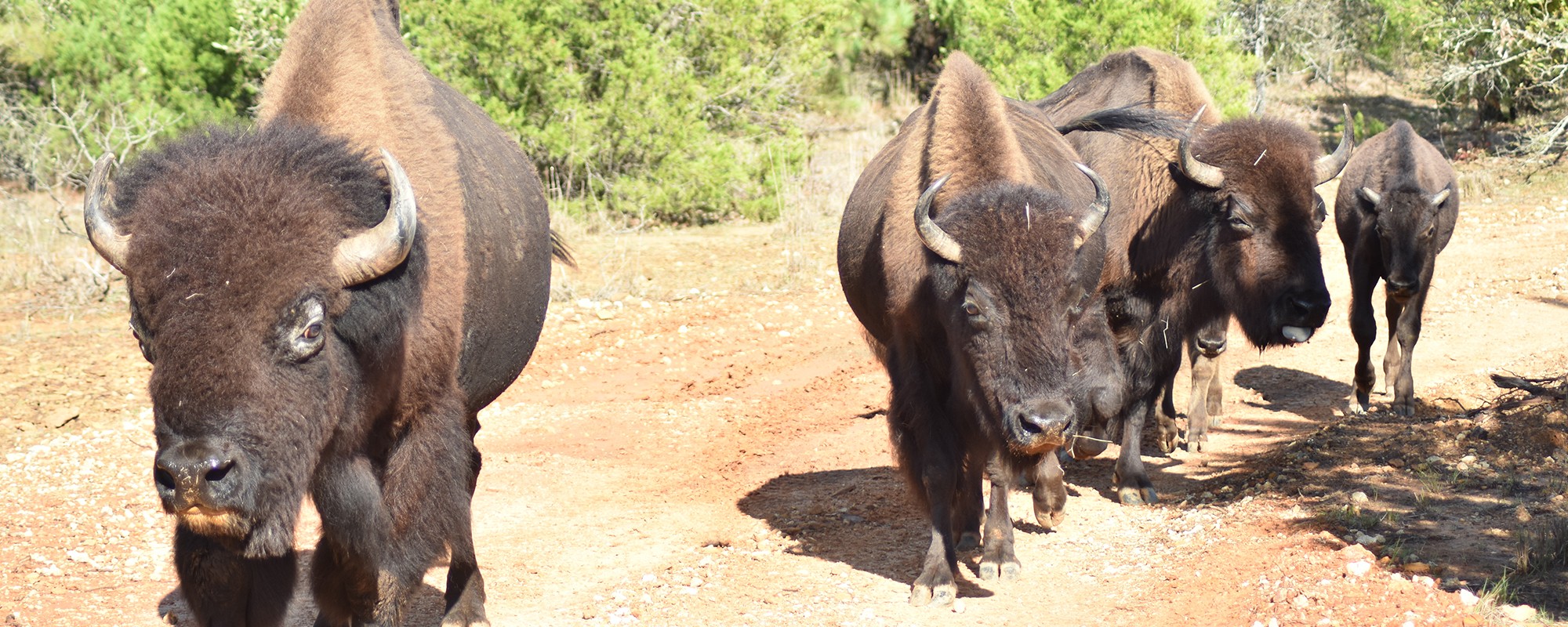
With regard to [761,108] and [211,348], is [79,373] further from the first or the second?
[761,108]

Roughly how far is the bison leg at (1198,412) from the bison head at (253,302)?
6629mm

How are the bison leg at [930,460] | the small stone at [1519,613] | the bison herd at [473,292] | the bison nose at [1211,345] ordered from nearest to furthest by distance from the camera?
the bison herd at [473,292]
the small stone at [1519,613]
the bison leg at [930,460]
the bison nose at [1211,345]

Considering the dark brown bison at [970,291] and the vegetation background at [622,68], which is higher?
the dark brown bison at [970,291]

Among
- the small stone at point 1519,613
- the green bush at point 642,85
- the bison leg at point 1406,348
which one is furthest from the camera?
the green bush at point 642,85

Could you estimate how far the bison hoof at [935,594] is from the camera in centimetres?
605

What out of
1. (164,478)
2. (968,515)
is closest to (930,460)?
(968,515)

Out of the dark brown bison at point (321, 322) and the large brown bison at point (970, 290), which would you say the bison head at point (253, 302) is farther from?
the large brown bison at point (970, 290)

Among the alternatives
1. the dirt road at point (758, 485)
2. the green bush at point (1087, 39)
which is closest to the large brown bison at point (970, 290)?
the dirt road at point (758, 485)

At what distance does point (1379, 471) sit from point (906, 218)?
10.4 ft

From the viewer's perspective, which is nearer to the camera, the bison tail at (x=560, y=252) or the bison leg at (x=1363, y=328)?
the bison tail at (x=560, y=252)

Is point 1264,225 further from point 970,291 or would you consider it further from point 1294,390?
point 1294,390

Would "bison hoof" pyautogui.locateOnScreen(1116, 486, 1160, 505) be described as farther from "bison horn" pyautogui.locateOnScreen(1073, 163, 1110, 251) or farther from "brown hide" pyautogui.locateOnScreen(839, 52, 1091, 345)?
"bison horn" pyautogui.locateOnScreen(1073, 163, 1110, 251)

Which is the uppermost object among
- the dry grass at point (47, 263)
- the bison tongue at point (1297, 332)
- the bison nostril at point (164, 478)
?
the bison nostril at point (164, 478)

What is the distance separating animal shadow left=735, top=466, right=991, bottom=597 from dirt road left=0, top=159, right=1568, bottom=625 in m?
0.02
